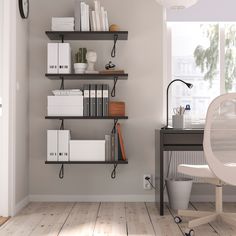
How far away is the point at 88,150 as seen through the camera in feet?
13.5

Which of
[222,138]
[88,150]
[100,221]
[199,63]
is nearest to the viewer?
[222,138]

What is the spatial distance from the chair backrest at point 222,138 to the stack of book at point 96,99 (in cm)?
136

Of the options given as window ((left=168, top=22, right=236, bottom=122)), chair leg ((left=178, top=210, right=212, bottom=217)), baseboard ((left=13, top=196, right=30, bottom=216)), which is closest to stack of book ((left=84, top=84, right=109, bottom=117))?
window ((left=168, top=22, right=236, bottom=122))

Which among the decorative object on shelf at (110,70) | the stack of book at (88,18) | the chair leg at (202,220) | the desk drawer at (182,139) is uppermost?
the stack of book at (88,18)

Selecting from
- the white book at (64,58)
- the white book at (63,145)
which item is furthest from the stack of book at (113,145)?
the white book at (64,58)

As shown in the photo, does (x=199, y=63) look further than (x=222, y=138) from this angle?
Yes

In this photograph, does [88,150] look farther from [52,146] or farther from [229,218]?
[229,218]

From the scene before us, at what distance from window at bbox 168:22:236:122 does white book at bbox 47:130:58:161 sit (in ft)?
3.93

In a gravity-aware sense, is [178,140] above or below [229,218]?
above

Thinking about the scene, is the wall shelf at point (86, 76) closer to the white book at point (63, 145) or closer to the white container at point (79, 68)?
the white container at point (79, 68)

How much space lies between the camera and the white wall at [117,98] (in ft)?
14.4

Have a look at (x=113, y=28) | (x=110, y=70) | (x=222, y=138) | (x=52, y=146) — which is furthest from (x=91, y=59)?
(x=222, y=138)

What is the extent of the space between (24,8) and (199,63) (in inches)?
70.2

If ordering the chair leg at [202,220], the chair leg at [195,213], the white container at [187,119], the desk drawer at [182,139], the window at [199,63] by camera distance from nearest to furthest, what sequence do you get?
the chair leg at [202,220], the chair leg at [195,213], the desk drawer at [182,139], the white container at [187,119], the window at [199,63]
